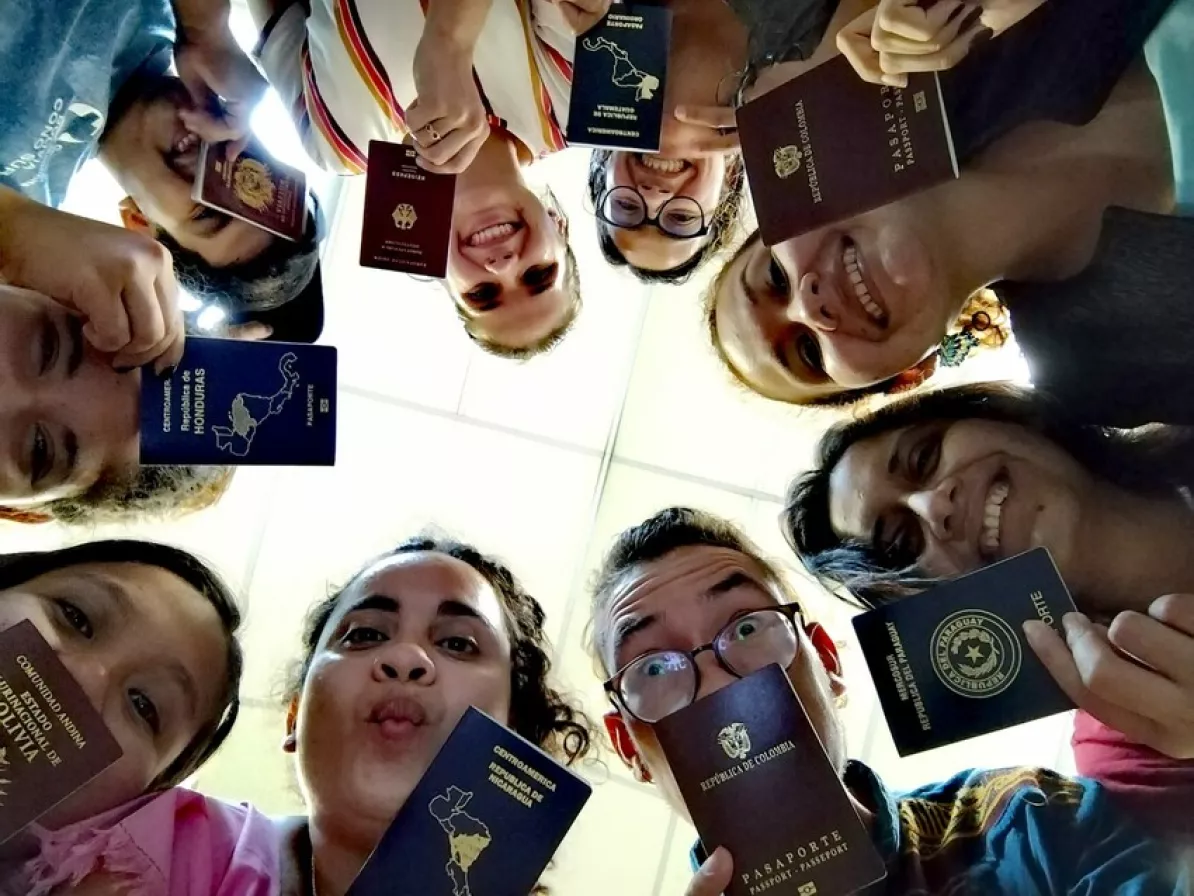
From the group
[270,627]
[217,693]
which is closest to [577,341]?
[270,627]

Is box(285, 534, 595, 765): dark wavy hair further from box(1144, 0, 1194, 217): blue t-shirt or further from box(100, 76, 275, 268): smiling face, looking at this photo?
box(1144, 0, 1194, 217): blue t-shirt

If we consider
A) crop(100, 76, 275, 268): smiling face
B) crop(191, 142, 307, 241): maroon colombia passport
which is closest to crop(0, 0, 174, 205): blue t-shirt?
crop(100, 76, 275, 268): smiling face

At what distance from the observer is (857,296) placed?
1.18 meters

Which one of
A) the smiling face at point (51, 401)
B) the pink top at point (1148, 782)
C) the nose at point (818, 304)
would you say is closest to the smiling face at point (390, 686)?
the smiling face at point (51, 401)

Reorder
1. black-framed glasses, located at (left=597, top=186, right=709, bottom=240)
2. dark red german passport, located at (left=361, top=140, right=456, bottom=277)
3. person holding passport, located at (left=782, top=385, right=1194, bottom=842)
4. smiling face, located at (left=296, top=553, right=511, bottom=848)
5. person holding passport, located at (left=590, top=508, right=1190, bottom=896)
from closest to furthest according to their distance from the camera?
person holding passport, located at (left=782, top=385, right=1194, bottom=842) → person holding passport, located at (left=590, top=508, right=1190, bottom=896) → smiling face, located at (left=296, top=553, right=511, bottom=848) → dark red german passport, located at (left=361, top=140, right=456, bottom=277) → black-framed glasses, located at (left=597, top=186, right=709, bottom=240)

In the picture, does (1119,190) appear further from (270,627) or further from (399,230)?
(270,627)

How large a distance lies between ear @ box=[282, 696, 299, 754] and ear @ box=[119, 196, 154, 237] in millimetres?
667

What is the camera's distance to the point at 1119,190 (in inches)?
42.9

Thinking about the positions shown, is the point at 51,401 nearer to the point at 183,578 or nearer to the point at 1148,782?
the point at 183,578

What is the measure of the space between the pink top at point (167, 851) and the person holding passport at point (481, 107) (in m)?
0.79

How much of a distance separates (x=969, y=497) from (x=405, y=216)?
80cm

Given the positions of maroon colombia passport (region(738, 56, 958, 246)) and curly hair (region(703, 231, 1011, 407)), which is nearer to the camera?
maroon colombia passport (region(738, 56, 958, 246))

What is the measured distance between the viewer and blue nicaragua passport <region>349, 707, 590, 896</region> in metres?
1.08

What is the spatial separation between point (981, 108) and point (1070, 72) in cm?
9
